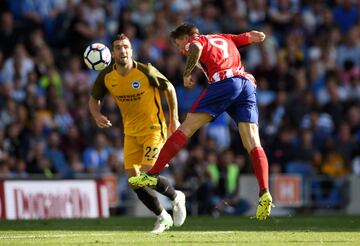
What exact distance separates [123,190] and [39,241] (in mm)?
9180

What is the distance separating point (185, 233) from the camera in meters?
12.3

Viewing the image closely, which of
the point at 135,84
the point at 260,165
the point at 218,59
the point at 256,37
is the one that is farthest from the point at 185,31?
the point at 260,165

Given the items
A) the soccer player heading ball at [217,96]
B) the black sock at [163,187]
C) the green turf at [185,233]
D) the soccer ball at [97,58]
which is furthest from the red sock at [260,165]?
the soccer ball at [97,58]

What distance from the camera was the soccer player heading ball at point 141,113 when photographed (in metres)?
12.6

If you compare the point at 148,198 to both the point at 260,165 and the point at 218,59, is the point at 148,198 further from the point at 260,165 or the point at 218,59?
the point at 218,59

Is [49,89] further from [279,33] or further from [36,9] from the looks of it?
[279,33]

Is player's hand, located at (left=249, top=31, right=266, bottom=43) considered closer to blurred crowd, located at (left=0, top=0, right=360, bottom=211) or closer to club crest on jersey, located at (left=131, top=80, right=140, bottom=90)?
club crest on jersey, located at (left=131, top=80, right=140, bottom=90)

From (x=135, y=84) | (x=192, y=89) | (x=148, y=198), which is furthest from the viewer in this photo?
(x=192, y=89)

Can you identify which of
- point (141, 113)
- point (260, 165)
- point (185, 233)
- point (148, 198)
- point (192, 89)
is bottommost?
point (185, 233)

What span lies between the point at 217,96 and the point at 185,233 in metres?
1.72

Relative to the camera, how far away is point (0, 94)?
20.8 meters

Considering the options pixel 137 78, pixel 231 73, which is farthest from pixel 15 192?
pixel 231 73

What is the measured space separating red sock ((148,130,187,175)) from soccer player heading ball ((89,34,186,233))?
2.53 ft

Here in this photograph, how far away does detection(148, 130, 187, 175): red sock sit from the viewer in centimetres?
1176
